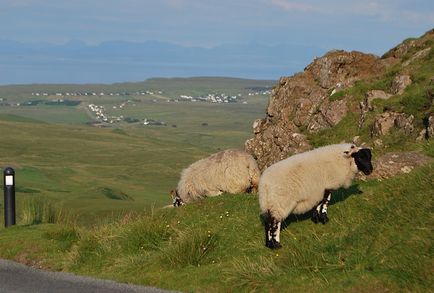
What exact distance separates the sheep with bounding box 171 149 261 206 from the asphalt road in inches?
328

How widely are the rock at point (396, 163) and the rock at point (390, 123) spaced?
5.39 metres

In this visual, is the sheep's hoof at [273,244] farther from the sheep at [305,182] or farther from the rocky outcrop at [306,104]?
the rocky outcrop at [306,104]

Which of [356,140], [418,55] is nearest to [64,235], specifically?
[356,140]

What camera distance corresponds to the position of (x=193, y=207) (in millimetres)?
20750

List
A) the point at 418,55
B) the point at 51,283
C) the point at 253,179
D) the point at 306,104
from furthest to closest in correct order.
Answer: the point at 306,104
the point at 418,55
the point at 253,179
the point at 51,283

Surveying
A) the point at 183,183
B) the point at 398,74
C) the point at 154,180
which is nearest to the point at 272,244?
the point at 183,183

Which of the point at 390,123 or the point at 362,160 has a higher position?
the point at 390,123

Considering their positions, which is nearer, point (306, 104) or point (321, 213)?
point (321, 213)

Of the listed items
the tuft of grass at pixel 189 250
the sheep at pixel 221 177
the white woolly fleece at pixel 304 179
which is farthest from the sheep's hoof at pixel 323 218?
the sheep at pixel 221 177

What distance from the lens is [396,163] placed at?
19.5 m

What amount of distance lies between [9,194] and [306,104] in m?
13.4

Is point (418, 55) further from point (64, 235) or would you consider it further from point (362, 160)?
point (64, 235)

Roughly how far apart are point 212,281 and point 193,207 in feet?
21.6

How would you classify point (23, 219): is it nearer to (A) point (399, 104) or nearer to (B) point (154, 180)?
(A) point (399, 104)
